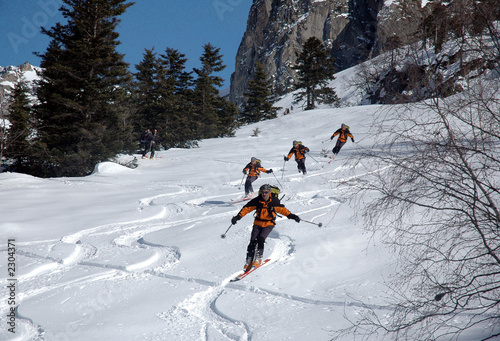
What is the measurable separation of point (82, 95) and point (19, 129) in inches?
379

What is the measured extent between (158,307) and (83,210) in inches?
308

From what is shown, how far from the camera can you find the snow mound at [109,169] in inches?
725

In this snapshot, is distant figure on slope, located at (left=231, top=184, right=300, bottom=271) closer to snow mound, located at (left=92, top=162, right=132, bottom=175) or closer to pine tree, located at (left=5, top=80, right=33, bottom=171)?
snow mound, located at (left=92, top=162, right=132, bottom=175)

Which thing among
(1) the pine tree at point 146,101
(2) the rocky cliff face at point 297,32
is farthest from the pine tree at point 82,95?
(2) the rocky cliff face at point 297,32

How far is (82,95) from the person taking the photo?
20.4 meters

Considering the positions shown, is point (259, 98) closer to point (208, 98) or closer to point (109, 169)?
point (208, 98)

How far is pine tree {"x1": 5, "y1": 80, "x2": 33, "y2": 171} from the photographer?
843 inches

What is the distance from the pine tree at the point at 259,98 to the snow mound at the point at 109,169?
91.5 ft

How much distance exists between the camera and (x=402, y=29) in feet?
18.3

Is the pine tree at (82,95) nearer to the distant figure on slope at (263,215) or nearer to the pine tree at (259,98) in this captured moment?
the distant figure on slope at (263,215)

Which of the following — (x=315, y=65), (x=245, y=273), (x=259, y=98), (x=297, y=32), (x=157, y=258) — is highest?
(x=297, y=32)

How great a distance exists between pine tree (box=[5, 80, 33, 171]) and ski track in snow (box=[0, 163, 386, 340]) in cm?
1205

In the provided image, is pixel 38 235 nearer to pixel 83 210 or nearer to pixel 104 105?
pixel 83 210

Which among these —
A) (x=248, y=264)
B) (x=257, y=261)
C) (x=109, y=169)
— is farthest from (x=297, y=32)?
(x=248, y=264)
